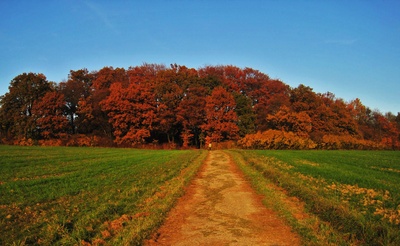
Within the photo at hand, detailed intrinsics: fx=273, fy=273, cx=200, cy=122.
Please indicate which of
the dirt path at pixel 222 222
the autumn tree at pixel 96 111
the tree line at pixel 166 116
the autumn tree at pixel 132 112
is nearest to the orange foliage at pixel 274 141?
the tree line at pixel 166 116

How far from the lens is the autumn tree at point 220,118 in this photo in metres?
54.5

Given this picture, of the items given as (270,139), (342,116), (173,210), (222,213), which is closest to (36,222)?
(173,210)

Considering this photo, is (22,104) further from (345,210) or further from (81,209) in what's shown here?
(345,210)

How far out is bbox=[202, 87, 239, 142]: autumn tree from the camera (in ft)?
179

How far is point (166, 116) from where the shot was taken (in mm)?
55688

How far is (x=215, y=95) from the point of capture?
55906 mm

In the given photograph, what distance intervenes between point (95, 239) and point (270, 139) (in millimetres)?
47777

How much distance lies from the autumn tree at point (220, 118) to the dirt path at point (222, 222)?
144 feet

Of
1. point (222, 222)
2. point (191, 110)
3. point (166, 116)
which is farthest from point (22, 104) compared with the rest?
point (222, 222)

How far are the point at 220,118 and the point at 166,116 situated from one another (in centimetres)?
1098

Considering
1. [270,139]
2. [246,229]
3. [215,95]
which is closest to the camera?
[246,229]

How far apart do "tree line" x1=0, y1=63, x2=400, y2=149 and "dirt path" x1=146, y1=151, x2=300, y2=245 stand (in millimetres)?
42533

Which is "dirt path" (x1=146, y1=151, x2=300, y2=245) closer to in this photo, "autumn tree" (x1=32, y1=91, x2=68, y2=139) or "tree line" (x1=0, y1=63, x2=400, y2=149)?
"tree line" (x1=0, y1=63, x2=400, y2=149)

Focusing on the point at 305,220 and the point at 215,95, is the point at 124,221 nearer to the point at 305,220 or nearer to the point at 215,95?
the point at 305,220
